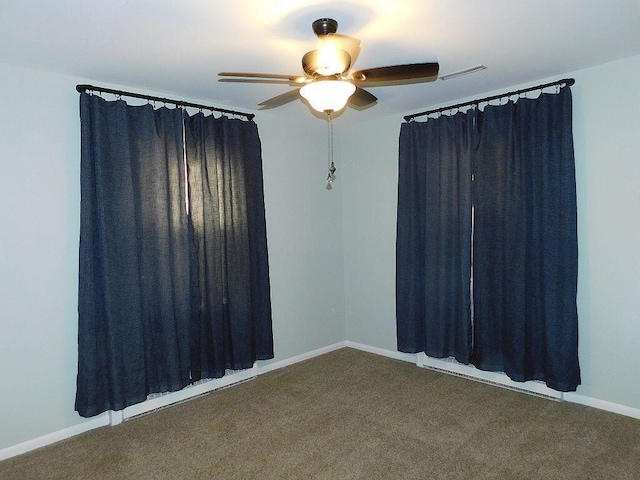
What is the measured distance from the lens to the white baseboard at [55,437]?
2808 millimetres

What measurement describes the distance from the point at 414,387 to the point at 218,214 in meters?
2.28

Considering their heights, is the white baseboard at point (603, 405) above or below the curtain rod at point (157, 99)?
below

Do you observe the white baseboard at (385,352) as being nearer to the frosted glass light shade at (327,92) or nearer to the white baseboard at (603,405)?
the white baseboard at (603,405)

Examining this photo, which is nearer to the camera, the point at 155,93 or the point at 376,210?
the point at 155,93

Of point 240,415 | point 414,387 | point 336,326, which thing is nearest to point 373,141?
point 336,326

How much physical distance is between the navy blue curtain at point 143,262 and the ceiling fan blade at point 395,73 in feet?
5.95

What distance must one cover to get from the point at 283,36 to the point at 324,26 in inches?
14.4

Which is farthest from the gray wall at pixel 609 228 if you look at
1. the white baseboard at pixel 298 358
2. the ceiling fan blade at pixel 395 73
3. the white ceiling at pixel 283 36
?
the white baseboard at pixel 298 358

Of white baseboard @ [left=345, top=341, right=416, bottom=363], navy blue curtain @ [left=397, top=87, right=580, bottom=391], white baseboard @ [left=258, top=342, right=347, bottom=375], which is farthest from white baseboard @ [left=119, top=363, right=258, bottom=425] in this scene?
navy blue curtain @ [left=397, top=87, right=580, bottom=391]

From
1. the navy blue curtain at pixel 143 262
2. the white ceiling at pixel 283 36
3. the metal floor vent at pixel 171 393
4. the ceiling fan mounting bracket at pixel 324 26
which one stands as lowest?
the metal floor vent at pixel 171 393

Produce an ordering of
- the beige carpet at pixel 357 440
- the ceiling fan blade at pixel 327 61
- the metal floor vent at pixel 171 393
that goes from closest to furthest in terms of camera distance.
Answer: the ceiling fan blade at pixel 327 61
the beige carpet at pixel 357 440
the metal floor vent at pixel 171 393

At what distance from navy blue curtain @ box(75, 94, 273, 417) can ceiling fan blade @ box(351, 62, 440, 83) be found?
1.81 meters

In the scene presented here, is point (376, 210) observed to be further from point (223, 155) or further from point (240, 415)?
point (240, 415)

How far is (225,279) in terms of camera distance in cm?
378
